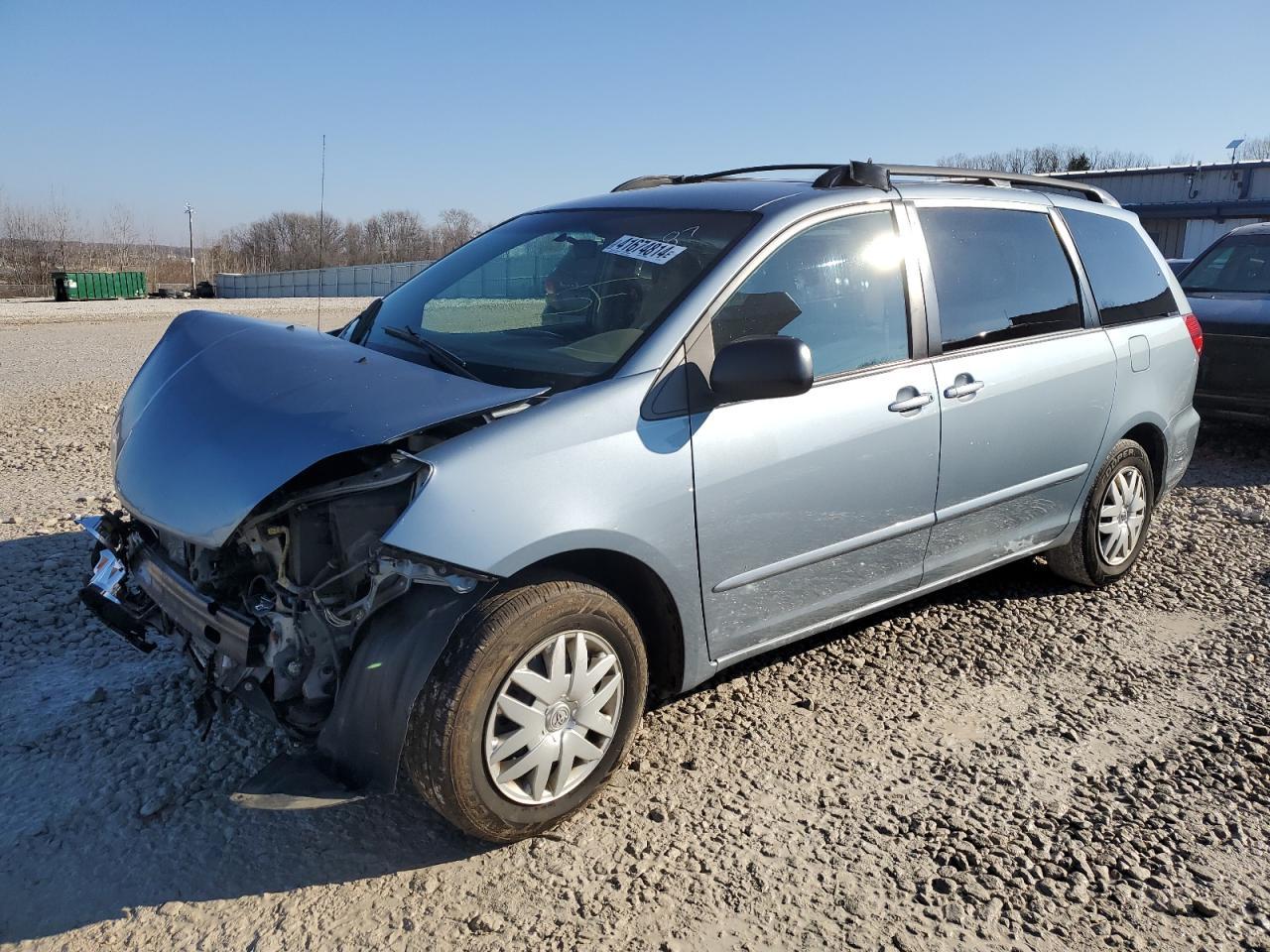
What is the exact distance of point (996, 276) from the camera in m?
4.23

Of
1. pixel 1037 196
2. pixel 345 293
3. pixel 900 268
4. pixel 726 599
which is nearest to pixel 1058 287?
pixel 1037 196

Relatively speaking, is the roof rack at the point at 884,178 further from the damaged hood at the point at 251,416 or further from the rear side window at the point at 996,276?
the damaged hood at the point at 251,416

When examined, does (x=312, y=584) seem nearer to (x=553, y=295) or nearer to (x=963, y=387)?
(x=553, y=295)

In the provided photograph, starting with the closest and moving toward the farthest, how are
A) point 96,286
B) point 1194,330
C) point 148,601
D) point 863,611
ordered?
point 148,601 → point 863,611 → point 1194,330 → point 96,286

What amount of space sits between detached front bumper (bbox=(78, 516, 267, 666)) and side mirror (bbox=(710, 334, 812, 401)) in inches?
60.1

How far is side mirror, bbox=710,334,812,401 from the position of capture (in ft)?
10.0

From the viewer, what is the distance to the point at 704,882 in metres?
2.73

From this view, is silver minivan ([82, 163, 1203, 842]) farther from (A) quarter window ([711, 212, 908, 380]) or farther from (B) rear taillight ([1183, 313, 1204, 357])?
(B) rear taillight ([1183, 313, 1204, 357])

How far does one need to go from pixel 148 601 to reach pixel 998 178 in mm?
4006

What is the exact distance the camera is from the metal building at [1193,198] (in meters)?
34.1

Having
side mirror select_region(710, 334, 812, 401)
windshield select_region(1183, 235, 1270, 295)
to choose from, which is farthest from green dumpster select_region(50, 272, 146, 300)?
side mirror select_region(710, 334, 812, 401)

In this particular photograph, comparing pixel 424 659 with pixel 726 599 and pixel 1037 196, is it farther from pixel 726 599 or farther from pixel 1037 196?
pixel 1037 196

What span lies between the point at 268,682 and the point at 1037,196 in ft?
12.9

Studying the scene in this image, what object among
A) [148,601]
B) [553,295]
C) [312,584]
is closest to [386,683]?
[312,584]
